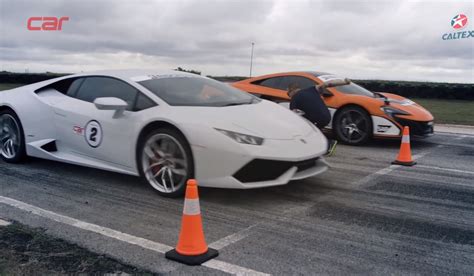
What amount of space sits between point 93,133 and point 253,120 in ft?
6.05

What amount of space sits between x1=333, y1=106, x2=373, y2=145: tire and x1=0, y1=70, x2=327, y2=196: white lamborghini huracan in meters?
3.31

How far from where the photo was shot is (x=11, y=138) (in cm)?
635

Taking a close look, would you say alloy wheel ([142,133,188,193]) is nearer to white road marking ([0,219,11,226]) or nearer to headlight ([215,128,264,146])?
headlight ([215,128,264,146])

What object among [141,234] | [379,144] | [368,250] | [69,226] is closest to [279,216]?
[368,250]

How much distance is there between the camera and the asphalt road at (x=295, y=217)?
3.36m

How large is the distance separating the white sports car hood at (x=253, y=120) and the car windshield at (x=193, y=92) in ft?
0.62

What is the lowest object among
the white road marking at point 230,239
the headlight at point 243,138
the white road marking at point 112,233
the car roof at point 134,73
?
the white road marking at point 112,233

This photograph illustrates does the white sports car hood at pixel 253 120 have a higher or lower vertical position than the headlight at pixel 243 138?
higher

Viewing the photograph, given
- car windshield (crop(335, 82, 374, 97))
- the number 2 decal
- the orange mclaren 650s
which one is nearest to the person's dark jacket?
the orange mclaren 650s

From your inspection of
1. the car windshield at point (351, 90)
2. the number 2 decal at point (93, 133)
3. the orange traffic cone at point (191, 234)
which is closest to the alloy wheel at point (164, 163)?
the number 2 decal at point (93, 133)

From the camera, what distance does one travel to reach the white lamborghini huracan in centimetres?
448

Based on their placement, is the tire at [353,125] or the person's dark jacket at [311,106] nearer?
the person's dark jacket at [311,106]

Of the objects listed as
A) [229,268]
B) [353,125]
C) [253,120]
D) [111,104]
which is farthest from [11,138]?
[353,125]

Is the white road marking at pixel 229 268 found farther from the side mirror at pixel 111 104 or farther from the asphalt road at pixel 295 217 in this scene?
the side mirror at pixel 111 104
